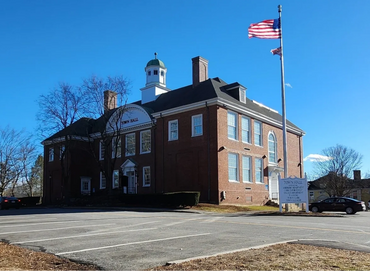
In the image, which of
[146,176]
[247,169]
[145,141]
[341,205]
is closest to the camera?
[341,205]

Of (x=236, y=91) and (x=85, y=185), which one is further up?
(x=236, y=91)

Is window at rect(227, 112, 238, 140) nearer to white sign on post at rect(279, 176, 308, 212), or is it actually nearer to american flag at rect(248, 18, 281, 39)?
white sign on post at rect(279, 176, 308, 212)

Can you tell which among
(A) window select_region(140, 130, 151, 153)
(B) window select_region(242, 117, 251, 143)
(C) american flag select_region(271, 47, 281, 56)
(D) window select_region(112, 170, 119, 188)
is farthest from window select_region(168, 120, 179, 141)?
(C) american flag select_region(271, 47, 281, 56)

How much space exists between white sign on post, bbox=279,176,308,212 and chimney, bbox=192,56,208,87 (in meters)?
15.6

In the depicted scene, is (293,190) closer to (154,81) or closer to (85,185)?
(154,81)

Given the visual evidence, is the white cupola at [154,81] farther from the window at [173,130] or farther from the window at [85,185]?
the window at [85,185]

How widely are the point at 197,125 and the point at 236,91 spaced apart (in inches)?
219

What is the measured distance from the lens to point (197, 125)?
32.4m

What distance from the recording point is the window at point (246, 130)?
34.5 metres

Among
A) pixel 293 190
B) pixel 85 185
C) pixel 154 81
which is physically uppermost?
pixel 154 81

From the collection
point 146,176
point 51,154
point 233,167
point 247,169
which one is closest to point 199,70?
point 233,167

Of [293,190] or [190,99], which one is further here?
[190,99]

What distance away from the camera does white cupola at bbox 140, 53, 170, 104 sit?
42406mm

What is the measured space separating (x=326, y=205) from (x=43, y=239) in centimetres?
2383
